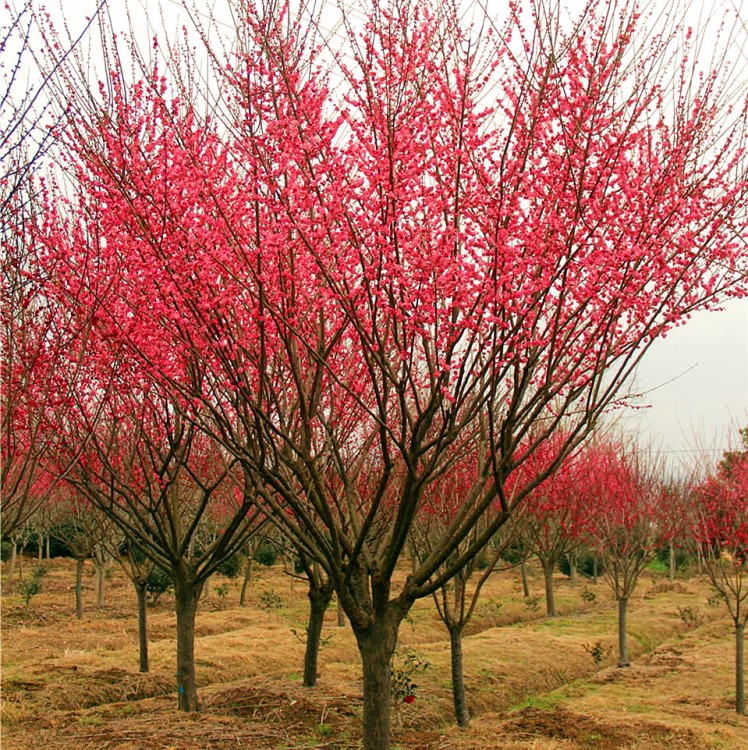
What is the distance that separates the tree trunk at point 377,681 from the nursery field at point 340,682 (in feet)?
8.12

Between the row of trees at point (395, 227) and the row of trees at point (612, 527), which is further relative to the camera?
the row of trees at point (612, 527)

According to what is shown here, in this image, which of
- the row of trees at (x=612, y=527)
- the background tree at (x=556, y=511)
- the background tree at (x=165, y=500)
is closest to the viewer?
the background tree at (x=165, y=500)

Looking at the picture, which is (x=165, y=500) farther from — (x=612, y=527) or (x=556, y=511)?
(x=556, y=511)

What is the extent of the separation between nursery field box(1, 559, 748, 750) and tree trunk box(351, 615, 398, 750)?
97.4 inches

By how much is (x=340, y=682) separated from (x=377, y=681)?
18.8 feet

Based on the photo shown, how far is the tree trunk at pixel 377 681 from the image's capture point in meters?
5.31

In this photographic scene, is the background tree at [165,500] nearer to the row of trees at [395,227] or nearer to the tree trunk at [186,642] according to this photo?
the tree trunk at [186,642]

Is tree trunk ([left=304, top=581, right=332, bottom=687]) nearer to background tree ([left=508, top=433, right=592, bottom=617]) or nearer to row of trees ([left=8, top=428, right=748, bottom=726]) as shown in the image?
row of trees ([left=8, top=428, right=748, bottom=726])

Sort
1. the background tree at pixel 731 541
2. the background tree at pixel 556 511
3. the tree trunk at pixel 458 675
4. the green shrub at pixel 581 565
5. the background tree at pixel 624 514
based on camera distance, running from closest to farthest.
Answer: the tree trunk at pixel 458 675 → the background tree at pixel 731 541 → the background tree at pixel 556 511 → the background tree at pixel 624 514 → the green shrub at pixel 581 565

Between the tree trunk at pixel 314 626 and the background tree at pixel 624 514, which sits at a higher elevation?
the background tree at pixel 624 514

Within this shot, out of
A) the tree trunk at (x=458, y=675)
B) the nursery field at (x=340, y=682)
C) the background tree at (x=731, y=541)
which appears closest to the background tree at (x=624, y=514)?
the background tree at (x=731, y=541)

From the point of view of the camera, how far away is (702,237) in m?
5.09

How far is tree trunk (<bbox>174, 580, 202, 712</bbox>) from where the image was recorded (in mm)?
8234

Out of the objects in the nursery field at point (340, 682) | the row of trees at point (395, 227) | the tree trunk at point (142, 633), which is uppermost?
the row of trees at point (395, 227)
